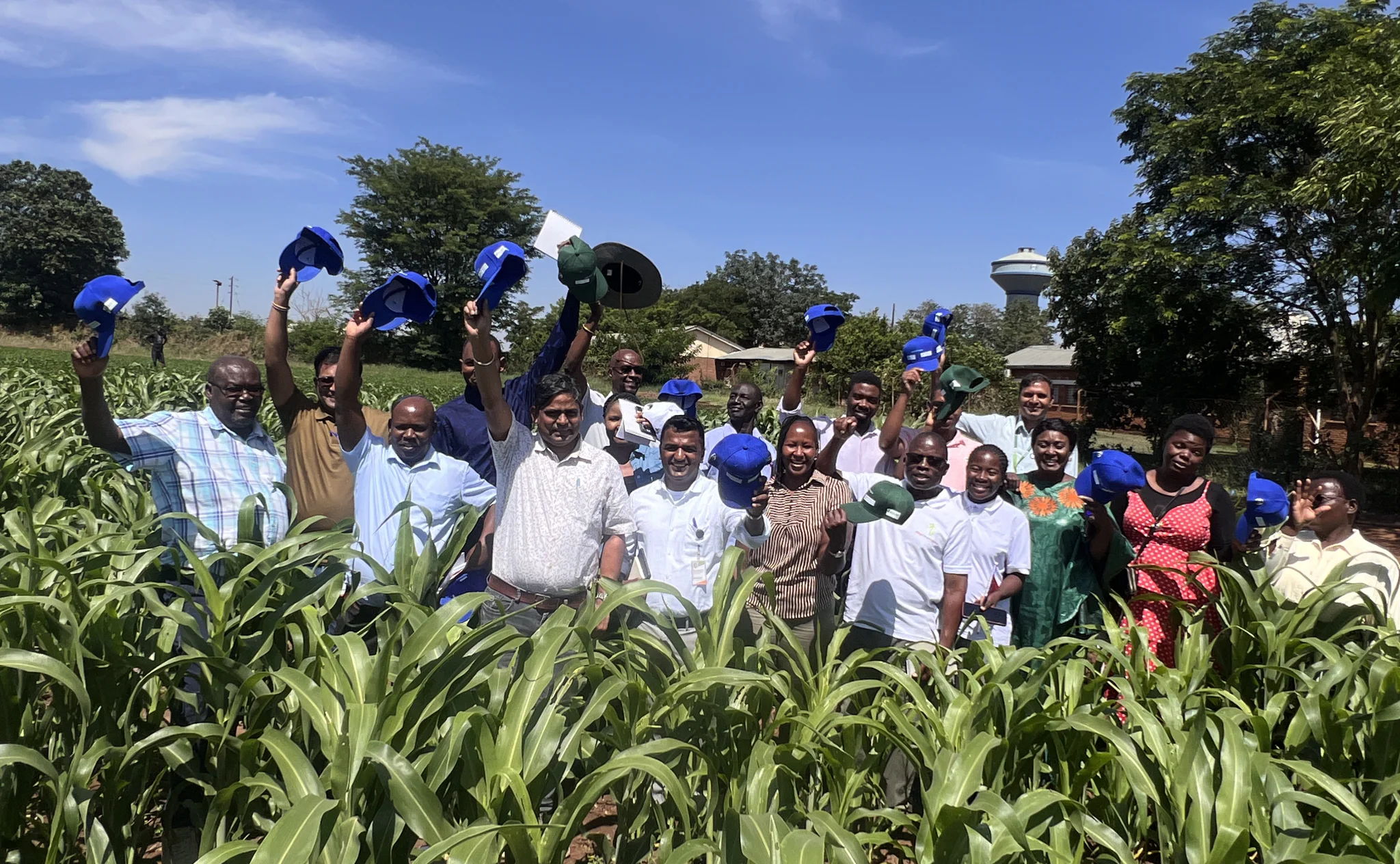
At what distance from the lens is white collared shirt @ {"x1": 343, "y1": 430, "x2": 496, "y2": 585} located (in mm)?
3031

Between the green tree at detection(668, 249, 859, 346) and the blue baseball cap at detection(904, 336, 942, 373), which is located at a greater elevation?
the green tree at detection(668, 249, 859, 346)

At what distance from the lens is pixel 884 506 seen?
289cm

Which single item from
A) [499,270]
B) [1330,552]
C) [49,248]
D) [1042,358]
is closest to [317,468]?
[499,270]

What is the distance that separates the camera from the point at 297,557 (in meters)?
2.29

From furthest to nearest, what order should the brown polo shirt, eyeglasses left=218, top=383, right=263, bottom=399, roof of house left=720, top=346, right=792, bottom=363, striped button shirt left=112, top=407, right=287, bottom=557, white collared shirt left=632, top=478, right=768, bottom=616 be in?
1. roof of house left=720, top=346, right=792, bottom=363
2. the brown polo shirt
3. eyeglasses left=218, top=383, right=263, bottom=399
4. striped button shirt left=112, top=407, right=287, bottom=557
5. white collared shirt left=632, top=478, right=768, bottom=616

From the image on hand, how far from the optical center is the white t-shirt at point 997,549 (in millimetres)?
3135

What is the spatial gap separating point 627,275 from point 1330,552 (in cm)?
296

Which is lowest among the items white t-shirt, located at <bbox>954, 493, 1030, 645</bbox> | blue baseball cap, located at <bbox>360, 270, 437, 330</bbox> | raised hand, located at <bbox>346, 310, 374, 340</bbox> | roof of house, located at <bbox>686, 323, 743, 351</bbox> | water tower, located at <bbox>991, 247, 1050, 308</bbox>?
white t-shirt, located at <bbox>954, 493, 1030, 645</bbox>

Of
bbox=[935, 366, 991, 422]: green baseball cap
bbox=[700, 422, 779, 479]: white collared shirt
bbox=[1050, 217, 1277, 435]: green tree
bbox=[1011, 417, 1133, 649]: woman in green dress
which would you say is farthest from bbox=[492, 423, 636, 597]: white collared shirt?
bbox=[1050, 217, 1277, 435]: green tree

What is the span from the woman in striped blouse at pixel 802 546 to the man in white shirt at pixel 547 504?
0.56m

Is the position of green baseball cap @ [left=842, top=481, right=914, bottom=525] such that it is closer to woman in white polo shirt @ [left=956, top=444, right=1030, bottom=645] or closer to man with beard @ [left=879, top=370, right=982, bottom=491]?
Result: woman in white polo shirt @ [left=956, top=444, right=1030, bottom=645]

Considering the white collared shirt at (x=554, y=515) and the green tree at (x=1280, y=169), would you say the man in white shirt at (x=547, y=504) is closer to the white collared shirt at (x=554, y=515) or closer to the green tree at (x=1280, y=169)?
the white collared shirt at (x=554, y=515)

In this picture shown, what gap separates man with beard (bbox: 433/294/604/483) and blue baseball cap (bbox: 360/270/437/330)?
1.23 ft

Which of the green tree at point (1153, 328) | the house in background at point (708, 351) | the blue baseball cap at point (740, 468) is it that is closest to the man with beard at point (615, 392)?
the blue baseball cap at point (740, 468)
